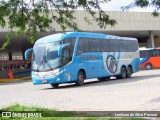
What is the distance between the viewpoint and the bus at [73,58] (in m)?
19.3

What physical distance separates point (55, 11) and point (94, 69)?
1549 centimetres

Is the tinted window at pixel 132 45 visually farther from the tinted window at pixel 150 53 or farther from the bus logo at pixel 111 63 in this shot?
the tinted window at pixel 150 53

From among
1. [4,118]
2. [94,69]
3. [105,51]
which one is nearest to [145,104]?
[4,118]

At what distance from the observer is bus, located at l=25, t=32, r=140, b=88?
1931 cm

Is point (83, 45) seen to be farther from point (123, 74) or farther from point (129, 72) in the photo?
point (129, 72)

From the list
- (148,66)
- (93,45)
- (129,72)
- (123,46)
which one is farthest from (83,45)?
(148,66)

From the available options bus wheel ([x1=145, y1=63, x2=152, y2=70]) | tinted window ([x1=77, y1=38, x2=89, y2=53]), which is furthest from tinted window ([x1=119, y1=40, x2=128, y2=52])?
bus wheel ([x1=145, y1=63, x2=152, y2=70])

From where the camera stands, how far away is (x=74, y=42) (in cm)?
2008

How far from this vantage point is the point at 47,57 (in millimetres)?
19391

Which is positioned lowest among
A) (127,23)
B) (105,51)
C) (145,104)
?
(145,104)

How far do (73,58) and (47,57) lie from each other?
4.70ft

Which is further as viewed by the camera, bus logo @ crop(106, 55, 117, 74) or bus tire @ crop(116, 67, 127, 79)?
bus tire @ crop(116, 67, 127, 79)

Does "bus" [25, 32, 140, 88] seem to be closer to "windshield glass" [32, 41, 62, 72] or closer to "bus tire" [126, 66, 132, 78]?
"windshield glass" [32, 41, 62, 72]

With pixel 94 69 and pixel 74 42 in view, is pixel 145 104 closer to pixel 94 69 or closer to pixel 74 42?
pixel 74 42
